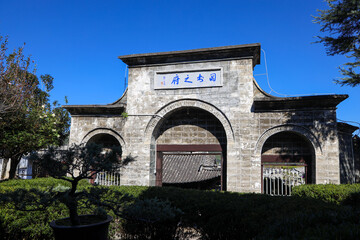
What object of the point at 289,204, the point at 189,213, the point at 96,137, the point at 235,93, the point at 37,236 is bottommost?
the point at 37,236

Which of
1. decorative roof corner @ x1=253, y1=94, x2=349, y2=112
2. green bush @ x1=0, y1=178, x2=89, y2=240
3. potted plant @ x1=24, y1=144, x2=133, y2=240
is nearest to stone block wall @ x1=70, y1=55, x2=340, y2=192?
decorative roof corner @ x1=253, y1=94, x2=349, y2=112

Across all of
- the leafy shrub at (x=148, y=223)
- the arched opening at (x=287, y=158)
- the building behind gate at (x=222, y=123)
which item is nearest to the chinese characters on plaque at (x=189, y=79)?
the building behind gate at (x=222, y=123)

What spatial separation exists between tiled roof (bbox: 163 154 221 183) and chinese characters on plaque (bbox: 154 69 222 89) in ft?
26.3

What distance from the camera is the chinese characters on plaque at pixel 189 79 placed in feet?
31.4

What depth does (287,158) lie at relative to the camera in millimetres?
9062

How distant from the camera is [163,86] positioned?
32.7 ft

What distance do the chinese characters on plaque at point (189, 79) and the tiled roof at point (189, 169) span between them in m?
8.03

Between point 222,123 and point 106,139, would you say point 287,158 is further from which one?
point 106,139

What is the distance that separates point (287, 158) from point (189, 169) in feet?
33.1

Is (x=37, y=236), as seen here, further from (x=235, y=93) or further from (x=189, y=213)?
(x=235, y=93)

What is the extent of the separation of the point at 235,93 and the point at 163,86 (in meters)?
2.63

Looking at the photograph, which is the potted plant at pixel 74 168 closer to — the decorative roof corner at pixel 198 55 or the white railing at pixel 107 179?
the decorative roof corner at pixel 198 55

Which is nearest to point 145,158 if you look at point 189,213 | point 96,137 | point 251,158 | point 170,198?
point 96,137

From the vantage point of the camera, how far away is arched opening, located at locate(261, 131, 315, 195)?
8914mm
